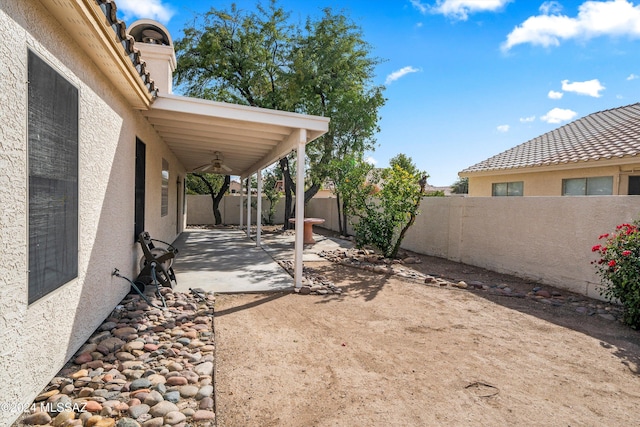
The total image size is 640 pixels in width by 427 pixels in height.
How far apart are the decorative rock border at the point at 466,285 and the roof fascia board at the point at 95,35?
6.12m

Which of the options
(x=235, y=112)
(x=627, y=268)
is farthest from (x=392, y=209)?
(x=627, y=268)

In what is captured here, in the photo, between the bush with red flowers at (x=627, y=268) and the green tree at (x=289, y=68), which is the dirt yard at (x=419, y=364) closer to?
the bush with red flowers at (x=627, y=268)

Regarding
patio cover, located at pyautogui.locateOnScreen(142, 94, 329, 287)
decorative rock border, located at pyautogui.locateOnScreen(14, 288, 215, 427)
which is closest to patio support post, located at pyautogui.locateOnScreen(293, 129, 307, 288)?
patio cover, located at pyautogui.locateOnScreen(142, 94, 329, 287)

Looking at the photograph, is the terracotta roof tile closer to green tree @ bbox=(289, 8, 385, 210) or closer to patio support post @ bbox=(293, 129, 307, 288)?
patio support post @ bbox=(293, 129, 307, 288)

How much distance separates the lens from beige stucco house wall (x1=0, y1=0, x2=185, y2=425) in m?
2.29

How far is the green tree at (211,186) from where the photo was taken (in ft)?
70.4

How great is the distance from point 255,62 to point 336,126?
420 cm

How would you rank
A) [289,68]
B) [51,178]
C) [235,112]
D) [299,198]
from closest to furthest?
[51,178] → [235,112] → [299,198] → [289,68]

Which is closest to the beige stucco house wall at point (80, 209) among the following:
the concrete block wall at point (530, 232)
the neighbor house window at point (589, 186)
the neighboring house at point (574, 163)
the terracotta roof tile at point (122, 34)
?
the terracotta roof tile at point (122, 34)

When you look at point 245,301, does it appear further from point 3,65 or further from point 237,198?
point 237,198

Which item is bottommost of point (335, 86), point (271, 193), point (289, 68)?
point (271, 193)

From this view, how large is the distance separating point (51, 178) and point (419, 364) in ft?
12.0

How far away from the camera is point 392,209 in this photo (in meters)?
9.33

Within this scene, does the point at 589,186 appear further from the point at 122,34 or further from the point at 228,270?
the point at 122,34
